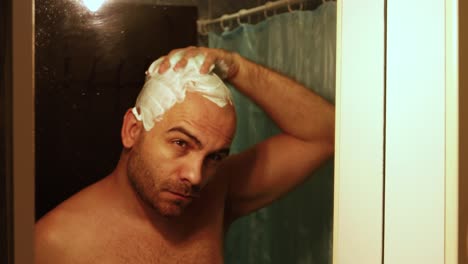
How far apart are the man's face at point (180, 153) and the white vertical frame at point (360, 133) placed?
0.89 ft

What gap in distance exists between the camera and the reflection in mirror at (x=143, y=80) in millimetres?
866

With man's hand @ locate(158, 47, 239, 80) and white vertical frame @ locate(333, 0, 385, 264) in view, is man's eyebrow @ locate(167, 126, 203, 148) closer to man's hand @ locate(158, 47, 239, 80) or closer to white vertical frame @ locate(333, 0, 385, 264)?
man's hand @ locate(158, 47, 239, 80)

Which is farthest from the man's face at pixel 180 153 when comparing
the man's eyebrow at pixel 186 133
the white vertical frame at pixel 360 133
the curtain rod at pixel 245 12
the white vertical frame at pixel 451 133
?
the white vertical frame at pixel 451 133

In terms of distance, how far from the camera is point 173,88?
3.09 ft

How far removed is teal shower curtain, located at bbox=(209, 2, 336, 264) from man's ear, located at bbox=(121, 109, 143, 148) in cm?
16

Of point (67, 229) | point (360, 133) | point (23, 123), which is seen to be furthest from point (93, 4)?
point (360, 133)

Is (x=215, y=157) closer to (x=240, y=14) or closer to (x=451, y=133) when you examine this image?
(x=240, y=14)

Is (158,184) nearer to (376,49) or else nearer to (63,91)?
(63,91)

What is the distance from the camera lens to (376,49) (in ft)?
3.75

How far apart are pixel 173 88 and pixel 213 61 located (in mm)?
81

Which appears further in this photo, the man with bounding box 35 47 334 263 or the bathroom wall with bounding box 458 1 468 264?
the bathroom wall with bounding box 458 1 468 264

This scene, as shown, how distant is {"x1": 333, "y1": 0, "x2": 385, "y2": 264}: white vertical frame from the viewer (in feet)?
3.74
